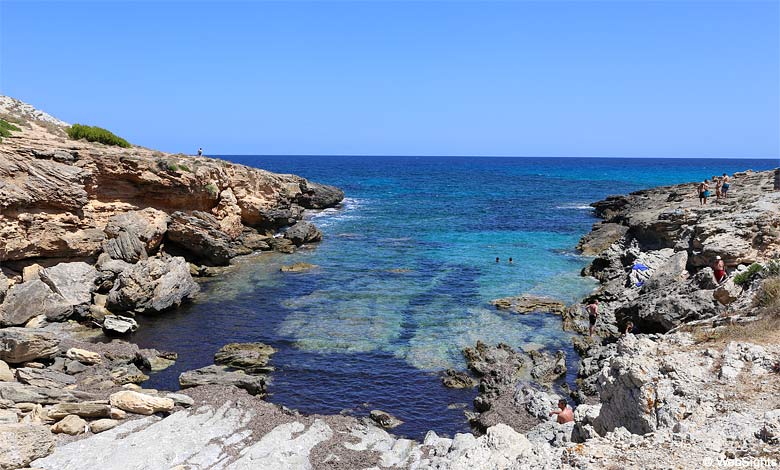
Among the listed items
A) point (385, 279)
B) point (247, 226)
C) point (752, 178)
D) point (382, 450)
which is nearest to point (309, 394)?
point (382, 450)

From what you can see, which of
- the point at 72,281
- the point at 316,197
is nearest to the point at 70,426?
the point at 72,281

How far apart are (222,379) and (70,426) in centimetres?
576

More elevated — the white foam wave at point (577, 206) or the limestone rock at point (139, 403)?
the white foam wave at point (577, 206)

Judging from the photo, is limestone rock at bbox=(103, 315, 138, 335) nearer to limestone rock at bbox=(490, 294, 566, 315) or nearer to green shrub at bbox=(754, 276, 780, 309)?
limestone rock at bbox=(490, 294, 566, 315)

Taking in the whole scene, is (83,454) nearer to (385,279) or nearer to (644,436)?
(644,436)

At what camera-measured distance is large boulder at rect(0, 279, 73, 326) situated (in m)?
26.4

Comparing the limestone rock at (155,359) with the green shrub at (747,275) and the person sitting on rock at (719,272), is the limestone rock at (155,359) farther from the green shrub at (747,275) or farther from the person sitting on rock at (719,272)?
the person sitting on rock at (719,272)

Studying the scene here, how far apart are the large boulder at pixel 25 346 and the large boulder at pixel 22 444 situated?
6326 mm

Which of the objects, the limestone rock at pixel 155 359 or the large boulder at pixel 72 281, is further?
the large boulder at pixel 72 281

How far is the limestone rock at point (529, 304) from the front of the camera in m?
31.8

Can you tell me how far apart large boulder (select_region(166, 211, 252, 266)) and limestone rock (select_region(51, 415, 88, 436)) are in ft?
75.8

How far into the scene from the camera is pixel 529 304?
32.6 m

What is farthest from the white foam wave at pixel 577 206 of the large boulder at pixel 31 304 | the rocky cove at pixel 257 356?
the large boulder at pixel 31 304

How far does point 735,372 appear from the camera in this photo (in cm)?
1212
